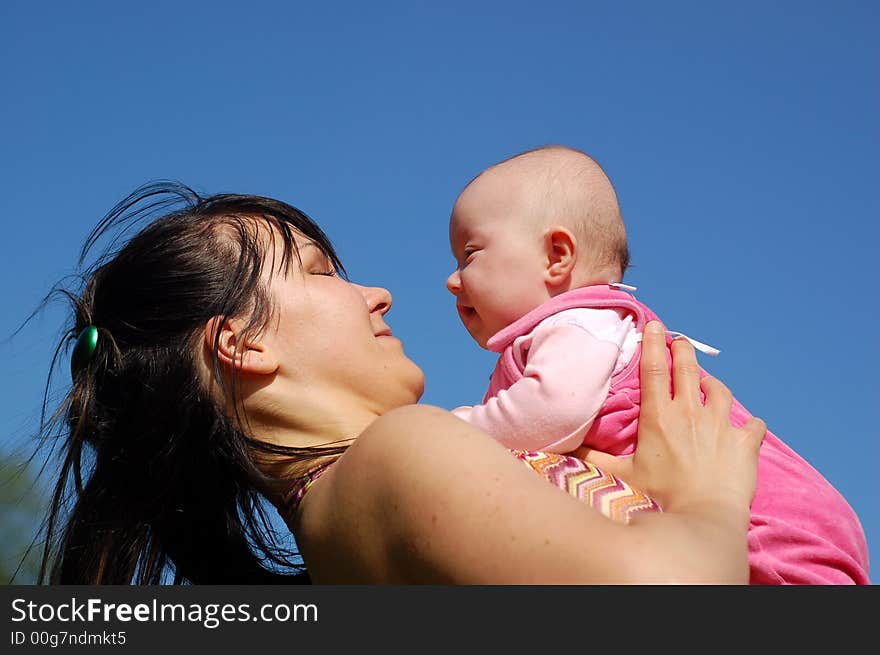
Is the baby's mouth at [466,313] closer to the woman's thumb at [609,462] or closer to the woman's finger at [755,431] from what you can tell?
the woman's thumb at [609,462]

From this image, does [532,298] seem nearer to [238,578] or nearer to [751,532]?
[751,532]

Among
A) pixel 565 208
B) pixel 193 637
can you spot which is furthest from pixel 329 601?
pixel 565 208

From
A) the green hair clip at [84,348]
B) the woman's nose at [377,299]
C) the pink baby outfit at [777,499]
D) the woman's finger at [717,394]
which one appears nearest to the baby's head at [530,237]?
the pink baby outfit at [777,499]

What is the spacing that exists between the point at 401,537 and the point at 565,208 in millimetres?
1705

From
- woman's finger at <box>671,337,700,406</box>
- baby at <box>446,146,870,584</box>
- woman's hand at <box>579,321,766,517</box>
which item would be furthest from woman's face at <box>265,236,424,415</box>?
woman's finger at <box>671,337,700,406</box>

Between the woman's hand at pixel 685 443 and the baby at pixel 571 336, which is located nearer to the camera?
the woman's hand at pixel 685 443

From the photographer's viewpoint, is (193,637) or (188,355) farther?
(188,355)

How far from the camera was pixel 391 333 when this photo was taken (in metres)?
3.50

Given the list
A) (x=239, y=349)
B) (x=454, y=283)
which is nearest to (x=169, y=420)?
(x=239, y=349)

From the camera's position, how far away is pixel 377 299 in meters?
3.55

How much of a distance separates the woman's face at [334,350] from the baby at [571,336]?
284mm

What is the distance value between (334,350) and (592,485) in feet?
3.26

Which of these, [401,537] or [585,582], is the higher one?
[401,537]

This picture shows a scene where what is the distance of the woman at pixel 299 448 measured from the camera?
7.48 feet
